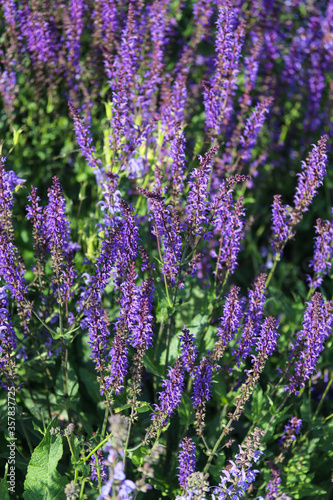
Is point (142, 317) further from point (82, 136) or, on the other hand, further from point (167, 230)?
point (82, 136)

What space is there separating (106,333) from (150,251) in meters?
1.45

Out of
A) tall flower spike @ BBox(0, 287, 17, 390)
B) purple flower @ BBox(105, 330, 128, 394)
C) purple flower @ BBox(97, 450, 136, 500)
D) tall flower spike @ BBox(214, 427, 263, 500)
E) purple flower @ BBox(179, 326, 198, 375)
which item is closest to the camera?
purple flower @ BBox(97, 450, 136, 500)

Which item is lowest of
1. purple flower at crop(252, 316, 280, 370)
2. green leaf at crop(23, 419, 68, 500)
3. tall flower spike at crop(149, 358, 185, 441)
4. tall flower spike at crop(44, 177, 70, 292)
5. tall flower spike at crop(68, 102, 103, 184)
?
green leaf at crop(23, 419, 68, 500)

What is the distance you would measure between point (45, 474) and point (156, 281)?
52.7 inches

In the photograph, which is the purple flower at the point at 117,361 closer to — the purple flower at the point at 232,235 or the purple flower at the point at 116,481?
the purple flower at the point at 116,481

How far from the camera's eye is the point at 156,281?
359 cm

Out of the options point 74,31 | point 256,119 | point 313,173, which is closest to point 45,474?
point 313,173

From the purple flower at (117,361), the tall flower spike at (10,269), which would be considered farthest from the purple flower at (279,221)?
the tall flower spike at (10,269)

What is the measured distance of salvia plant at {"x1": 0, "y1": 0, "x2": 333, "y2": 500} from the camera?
3.01 meters

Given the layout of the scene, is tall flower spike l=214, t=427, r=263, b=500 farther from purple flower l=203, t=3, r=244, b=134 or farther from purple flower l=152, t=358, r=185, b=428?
purple flower l=203, t=3, r=244, b=134

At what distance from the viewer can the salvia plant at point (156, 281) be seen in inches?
118

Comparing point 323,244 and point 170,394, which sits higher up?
point 323,244

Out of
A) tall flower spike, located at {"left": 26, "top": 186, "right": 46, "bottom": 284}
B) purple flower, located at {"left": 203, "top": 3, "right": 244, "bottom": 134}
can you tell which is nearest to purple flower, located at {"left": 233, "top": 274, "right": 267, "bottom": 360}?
tall flower spike, located at {"left": 26, "top": 186, "right": 46, "bottom": 284}

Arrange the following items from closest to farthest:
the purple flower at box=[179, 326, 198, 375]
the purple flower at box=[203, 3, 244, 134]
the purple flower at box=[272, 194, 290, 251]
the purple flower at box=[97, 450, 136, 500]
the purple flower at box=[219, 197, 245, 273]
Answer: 1. the purple flower at box=[97, 450, 136, 500]
2. the purple flower at box=[179, 326, 198, 375]
3. the purple flower at box=[219, 197, 245, 273]
4. the purple flower at box=[272, 194, 290, 251]
5. the purple flower at box=[203, 3, 244, 134]
